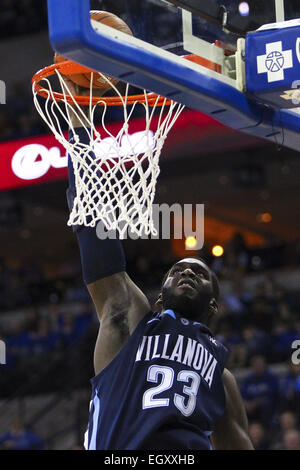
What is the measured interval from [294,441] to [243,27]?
4.64m

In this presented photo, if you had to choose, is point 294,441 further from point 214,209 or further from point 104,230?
point 214,209

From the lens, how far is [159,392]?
288 cm

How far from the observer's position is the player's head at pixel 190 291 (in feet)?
10.3

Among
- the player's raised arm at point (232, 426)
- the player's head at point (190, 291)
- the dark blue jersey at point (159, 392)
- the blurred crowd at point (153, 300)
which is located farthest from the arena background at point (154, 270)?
the dark blue jersey at point (159, 392)

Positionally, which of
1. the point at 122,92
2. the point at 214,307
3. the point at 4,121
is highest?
the point at 122,92

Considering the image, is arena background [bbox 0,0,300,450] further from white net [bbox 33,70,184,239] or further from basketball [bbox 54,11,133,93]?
basketball [bbox 54,11,133,93]

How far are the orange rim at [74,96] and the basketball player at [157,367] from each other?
381mm

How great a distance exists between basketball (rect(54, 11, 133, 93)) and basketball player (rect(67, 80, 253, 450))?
1.28ft

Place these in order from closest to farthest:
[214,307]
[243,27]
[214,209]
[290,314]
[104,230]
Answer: [104,230] → [214,307] → [243,27] → [290,314] → [214,209]

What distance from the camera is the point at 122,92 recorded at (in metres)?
3.63

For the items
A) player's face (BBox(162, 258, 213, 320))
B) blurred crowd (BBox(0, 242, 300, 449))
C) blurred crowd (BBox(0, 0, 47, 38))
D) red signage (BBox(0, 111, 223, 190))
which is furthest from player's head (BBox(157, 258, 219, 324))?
blurred crowd (BBox(0, 0, 47, 38))

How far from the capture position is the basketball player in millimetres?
2848

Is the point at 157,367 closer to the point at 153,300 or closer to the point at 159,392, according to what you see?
the point at 159,392
